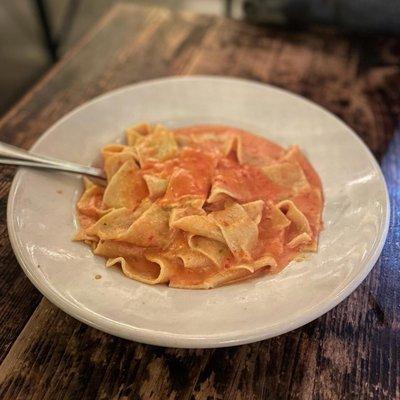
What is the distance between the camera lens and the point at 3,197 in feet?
7.64

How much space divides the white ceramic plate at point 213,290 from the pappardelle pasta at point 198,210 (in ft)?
0.23

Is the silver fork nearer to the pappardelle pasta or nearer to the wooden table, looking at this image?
the pappardelle pasta

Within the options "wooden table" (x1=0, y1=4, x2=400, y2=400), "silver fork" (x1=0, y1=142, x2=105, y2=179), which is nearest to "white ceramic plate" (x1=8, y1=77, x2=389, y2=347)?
"silver fork" (x1=0, y1=142, x2=105, y2=179)

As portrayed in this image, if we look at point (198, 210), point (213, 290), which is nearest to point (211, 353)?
point (213, 290)

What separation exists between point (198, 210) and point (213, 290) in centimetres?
41

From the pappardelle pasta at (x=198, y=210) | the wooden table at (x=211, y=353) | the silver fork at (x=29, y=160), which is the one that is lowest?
the wooden table at (x=211, y=353)

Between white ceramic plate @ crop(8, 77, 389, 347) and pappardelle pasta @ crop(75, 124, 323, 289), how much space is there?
70 millimetres

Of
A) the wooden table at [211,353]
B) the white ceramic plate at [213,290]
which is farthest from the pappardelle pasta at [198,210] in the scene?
the wooden table at [211,353]

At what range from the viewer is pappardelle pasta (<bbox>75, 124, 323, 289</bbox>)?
1.87 metres

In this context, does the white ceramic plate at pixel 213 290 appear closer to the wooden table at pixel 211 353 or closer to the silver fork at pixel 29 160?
the silver fork at pixel 29 160

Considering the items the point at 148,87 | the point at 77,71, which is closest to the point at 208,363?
the point at 148,87

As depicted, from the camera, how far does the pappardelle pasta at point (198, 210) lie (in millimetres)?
1874

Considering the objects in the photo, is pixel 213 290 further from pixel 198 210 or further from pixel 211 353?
pixel 198 210

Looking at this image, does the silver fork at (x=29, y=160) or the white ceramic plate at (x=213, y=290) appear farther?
the silver fork at (x=29, y=160)
